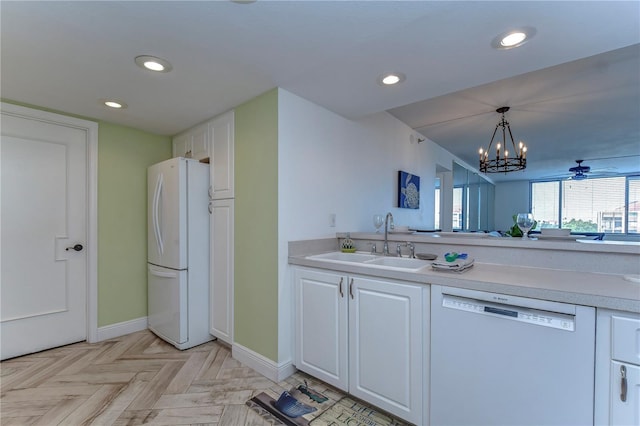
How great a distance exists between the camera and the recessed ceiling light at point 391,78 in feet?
6.38

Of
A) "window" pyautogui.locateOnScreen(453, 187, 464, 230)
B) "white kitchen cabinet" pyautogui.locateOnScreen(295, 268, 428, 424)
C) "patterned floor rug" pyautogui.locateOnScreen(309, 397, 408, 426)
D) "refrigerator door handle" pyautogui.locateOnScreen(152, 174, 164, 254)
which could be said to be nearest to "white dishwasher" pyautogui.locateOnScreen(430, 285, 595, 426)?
"white kitchen cabinet" pyautogui.locateOnScreen(295, 268, 428, 424)

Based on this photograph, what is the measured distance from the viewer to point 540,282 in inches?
54.5

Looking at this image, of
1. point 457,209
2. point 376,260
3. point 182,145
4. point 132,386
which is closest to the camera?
point 132,386

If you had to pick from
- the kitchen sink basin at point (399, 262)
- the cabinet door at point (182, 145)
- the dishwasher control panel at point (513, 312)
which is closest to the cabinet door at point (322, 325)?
the kitchen sink basin at point (399, 262)

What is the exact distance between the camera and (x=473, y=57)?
1713 millimetres

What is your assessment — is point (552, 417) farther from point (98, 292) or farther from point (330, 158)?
point (98, 292)

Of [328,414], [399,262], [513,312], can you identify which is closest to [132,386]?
[328,414]

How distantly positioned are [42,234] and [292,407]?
272 centimetres

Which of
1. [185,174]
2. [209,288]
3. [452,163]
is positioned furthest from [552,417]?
[452,163]

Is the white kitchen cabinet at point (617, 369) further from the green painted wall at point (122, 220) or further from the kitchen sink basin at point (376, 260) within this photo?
the green painted wall at point (122, 220)

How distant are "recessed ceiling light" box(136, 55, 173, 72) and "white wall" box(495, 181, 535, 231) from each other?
32.8 ft

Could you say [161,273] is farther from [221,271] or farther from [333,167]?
[333,167]

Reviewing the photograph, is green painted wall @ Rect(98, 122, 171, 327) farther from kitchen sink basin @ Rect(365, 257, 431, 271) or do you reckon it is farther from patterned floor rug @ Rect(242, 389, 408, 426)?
kitchen sink basin @ Rect(365, 257, 431, 271)

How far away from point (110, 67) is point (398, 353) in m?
2.59
